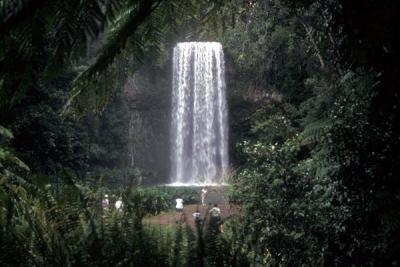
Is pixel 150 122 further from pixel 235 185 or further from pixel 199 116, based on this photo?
pixel 235 185

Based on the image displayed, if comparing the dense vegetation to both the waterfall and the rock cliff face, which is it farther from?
the rock cliff face

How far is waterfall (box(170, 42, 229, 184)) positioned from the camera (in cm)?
2345

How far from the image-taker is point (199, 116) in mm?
23516

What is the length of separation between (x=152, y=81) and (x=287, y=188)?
19.8 meters

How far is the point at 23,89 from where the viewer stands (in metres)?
1.28

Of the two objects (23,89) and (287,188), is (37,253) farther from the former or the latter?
(287,188)

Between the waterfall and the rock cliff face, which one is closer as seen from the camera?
the waterfall

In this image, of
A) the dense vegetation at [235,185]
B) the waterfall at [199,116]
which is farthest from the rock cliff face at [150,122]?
the dense vegetation at [235,185]

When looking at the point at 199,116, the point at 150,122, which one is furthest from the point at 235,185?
the point at 150,122

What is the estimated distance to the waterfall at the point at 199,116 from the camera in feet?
76.9

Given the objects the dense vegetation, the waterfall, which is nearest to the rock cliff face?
the waterfall

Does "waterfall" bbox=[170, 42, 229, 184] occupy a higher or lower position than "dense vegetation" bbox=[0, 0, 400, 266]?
higher

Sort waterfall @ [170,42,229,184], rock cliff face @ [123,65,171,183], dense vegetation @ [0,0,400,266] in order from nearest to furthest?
dense vegetation @ [0,0,400,266] → waterfall @ [170,42,229,184] → rock cliff face @ [123,65,171,183]

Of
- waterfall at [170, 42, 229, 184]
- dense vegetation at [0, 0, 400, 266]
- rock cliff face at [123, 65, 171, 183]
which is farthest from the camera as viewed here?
rock cliff face at [123, 65, 171, 183]
